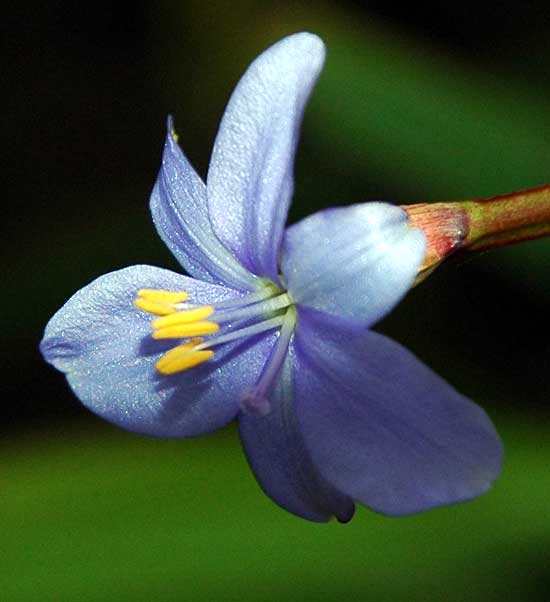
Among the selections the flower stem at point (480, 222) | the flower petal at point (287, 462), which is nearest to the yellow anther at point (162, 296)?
the flower petal at point (287, 462)

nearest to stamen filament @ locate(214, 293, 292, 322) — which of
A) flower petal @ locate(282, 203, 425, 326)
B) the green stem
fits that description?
flower petal @ locate(282, 203, 425, 326)

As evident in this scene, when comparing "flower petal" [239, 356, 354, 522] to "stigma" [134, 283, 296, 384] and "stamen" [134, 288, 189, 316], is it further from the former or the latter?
"stamen" [134, 288, 189, 316]

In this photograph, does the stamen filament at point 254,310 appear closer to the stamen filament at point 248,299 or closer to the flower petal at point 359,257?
the stamen filament at point 248,299

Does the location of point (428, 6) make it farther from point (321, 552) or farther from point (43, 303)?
point (321, 552)

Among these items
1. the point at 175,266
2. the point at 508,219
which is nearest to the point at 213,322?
the point at 508,219

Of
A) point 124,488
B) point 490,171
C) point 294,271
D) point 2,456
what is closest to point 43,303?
point 2,456

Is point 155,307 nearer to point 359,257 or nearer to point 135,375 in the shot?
point 135,375

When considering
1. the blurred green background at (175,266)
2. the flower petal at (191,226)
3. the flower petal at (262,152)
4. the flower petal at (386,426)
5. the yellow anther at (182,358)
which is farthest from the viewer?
the blurred green background at (175,266)
